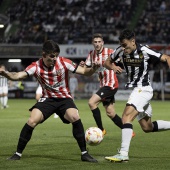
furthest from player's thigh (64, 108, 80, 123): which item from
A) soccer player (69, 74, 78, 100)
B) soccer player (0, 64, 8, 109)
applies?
soccer player (69, 74, 78, 100)

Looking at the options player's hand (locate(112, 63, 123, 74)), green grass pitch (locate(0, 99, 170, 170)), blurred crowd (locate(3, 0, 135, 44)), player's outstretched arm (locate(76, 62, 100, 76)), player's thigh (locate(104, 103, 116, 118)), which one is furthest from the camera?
blurred crowd (locate(3, 0, 135, 44))

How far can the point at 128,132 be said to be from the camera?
9039mm

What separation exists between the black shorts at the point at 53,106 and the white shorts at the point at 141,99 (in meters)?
0.99

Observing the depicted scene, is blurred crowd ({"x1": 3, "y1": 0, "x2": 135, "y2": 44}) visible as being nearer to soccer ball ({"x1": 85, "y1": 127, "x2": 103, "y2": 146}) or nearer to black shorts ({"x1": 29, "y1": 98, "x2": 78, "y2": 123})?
soccer ball ({"x1": 85, "y1": 127, "x2": 103, "y2": 146})

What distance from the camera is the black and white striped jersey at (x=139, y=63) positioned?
945cm

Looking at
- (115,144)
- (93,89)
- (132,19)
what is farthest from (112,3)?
(115,144)

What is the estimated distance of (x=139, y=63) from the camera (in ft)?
31.0

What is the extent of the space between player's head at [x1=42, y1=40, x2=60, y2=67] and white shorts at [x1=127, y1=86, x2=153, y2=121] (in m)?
1.45

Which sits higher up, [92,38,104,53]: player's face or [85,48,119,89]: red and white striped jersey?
[92,38,104,53]: player's face

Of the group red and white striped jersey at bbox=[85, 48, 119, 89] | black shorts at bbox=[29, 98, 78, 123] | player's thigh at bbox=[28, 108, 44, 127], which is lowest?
player's thigh at bbox=[28, 108, 44, 127]

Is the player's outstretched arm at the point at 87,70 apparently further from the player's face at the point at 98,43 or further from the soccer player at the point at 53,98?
the player's face at the point at 98,43

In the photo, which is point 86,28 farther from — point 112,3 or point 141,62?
point 141,62

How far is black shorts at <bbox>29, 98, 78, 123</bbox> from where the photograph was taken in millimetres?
9344

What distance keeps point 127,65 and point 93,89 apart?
2820 cm
